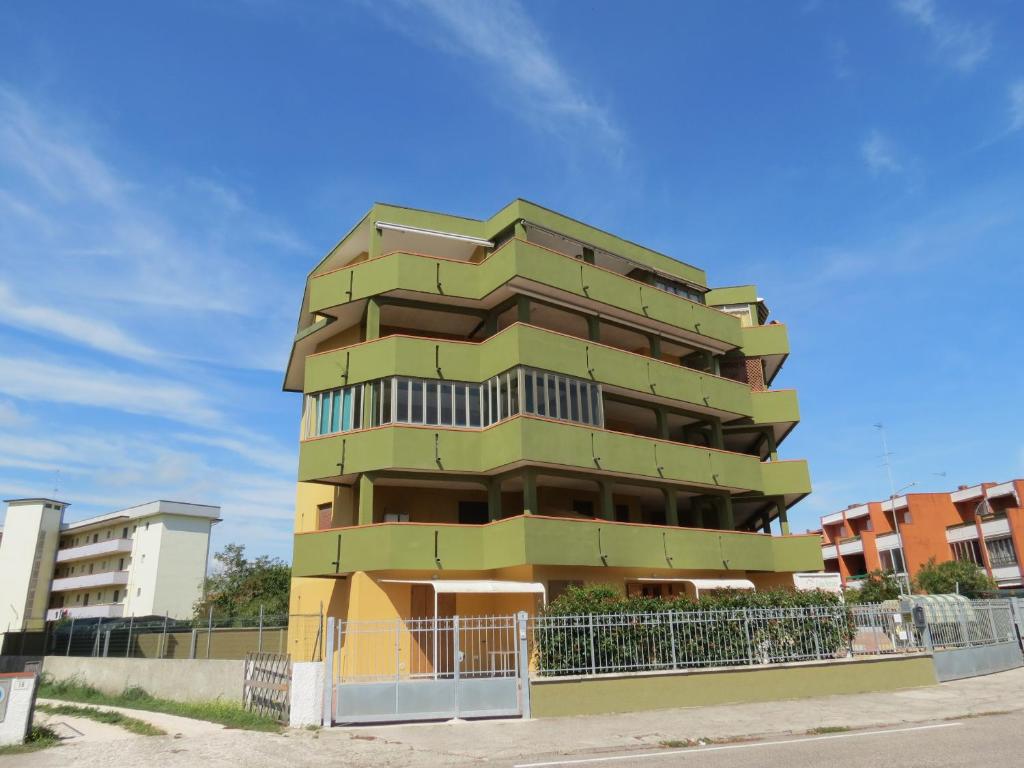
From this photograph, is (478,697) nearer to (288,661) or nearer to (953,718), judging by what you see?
(288,661)

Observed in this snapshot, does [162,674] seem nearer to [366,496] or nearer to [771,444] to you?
[366,496]

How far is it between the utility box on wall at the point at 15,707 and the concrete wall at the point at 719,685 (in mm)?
9874

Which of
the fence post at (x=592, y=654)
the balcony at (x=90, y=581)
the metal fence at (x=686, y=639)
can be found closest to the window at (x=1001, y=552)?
the metal fence at (x=686, y=639)

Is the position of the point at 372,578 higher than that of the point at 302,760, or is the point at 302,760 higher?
the point at 372,578

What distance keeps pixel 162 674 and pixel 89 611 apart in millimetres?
55775

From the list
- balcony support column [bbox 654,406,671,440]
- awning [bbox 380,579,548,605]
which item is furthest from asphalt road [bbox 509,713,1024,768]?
balcony support column [bbox 654,406,671,440]

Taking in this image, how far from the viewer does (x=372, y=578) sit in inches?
1003

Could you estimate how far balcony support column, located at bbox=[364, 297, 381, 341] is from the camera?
2889 centimetres

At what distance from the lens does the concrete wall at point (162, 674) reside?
850 inches

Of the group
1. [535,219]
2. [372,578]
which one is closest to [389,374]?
[372,578]

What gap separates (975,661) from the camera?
2205cm

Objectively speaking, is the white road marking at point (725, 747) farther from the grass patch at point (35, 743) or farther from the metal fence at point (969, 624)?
the grass patch at point (35, 743)

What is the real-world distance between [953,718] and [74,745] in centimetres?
1750

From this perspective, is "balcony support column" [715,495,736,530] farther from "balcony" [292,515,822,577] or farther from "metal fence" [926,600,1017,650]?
"metal fence" [926,600,1017,650]
